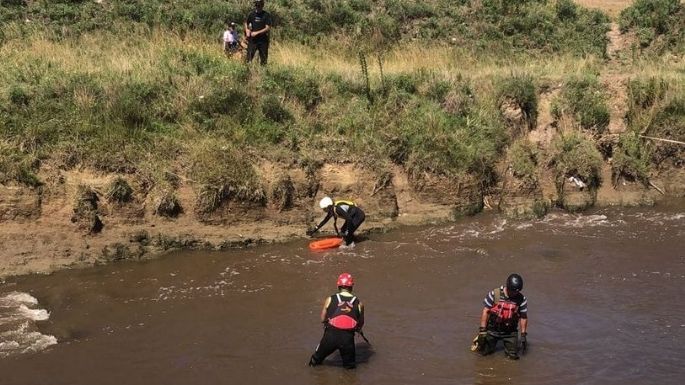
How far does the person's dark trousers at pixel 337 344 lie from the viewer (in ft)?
27.2

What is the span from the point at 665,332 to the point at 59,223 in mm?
9306

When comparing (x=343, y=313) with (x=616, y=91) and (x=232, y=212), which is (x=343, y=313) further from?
(x=616, y=91)

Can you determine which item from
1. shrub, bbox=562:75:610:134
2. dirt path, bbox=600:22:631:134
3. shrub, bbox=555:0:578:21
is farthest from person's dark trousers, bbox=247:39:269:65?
shrub, bbox=555:0:578:21

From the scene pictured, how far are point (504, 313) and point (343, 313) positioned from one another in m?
1.97

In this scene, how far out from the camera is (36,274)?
36.9 ft

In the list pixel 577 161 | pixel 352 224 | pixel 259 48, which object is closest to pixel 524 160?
pixel 577 161

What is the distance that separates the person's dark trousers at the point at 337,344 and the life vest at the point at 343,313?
7 cm

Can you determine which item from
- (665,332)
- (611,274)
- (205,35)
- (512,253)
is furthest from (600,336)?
(205,35)

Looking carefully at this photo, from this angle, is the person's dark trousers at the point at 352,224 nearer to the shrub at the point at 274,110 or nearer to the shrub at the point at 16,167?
the shrub at the point at 274,110

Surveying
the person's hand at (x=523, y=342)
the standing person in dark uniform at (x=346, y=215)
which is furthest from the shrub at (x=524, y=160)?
the person's hand at (x=523, y=342)

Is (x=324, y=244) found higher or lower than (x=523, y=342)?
higher

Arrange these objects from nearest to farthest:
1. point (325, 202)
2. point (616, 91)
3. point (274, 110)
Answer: point (325, 202) → point (274, 110) → point (616, 91)

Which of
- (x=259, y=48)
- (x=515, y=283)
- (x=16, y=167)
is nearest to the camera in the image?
(x=515, y=283)

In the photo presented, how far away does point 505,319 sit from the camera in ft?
28.6
